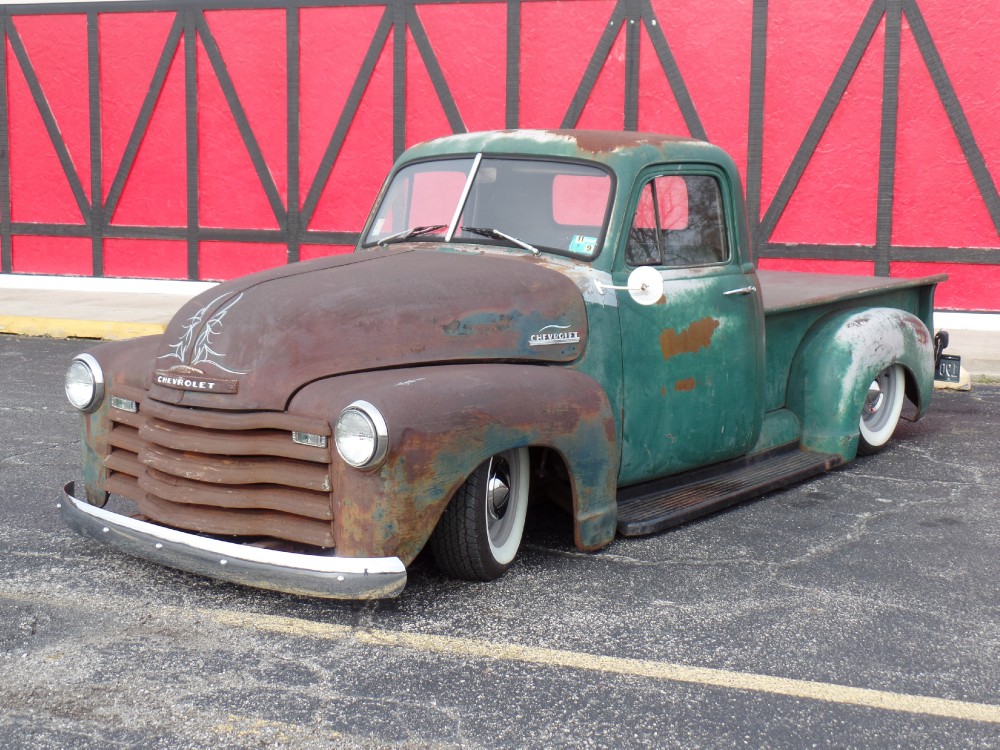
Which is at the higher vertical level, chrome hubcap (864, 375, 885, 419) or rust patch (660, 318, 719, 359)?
rust patch (660, 318, 719, 359)

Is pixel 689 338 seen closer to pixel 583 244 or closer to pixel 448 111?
pixel 583 244

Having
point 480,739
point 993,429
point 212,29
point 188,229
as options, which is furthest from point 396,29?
point 480,739

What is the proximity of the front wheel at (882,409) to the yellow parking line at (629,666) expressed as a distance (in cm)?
305

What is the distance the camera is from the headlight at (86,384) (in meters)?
4.41

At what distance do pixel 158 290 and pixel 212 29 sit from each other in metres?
3.01

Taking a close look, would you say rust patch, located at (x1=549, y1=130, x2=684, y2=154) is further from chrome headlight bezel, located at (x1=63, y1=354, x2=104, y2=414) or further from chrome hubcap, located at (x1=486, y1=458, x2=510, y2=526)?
chrome headlight bezel, located at (x1=63, y1=354, x2=104, y2=414)

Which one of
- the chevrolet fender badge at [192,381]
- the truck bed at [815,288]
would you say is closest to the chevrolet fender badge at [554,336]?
the chevrolet fender badge at [192,381]

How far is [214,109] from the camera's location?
1362cm

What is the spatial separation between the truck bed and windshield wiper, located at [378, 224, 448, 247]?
5.21 feet

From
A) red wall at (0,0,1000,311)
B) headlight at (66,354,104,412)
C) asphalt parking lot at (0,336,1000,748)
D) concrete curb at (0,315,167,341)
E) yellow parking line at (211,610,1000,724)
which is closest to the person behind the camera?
asphalt parking lot at (0,336,1000,748)

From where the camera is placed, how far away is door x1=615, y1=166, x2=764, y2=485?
478 cm

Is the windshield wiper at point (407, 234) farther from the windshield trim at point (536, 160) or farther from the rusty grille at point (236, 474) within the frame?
the rusty grille at point (236, 474)

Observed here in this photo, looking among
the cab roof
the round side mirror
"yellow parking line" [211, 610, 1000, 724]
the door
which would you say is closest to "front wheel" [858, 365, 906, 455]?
the door

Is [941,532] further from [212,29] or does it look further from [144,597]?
[212,29]
